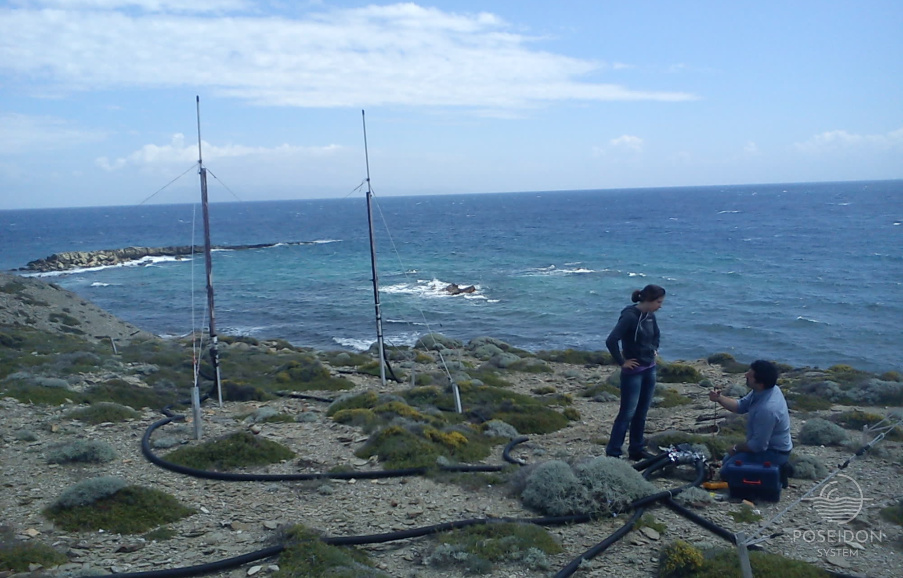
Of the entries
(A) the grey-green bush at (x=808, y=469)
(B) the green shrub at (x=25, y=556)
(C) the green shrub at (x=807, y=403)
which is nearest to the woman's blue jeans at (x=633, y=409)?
(A) the grey-green bush at (x=808, y=469)

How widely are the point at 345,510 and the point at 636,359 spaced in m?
3.97

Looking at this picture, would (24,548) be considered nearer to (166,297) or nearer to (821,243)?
(166,297)

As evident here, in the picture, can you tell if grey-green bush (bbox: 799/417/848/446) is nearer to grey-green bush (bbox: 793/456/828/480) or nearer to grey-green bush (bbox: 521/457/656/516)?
grey-green bush (bbox: 793/456/828/480)

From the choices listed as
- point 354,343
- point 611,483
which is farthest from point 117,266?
point 611,483

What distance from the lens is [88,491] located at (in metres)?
7.79

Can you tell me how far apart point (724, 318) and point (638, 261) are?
85.9 feet

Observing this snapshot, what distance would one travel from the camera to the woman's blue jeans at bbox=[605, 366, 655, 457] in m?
8.88

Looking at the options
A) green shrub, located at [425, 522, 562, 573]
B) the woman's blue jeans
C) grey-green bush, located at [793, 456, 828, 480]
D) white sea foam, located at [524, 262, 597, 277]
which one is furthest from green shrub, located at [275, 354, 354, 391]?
white sea foam, located at [524, 262, 597, 277]

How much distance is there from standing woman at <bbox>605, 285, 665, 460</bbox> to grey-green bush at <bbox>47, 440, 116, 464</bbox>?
6.85 meters

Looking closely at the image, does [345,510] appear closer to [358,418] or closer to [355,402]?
[358,418]

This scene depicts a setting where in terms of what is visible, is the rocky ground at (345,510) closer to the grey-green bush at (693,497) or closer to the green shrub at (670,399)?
the grey-green bush at (693,497)

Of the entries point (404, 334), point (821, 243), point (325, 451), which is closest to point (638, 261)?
point (821, 243)

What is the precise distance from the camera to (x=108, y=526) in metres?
7.30

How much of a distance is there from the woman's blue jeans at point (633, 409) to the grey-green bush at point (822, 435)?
305 centimetres
